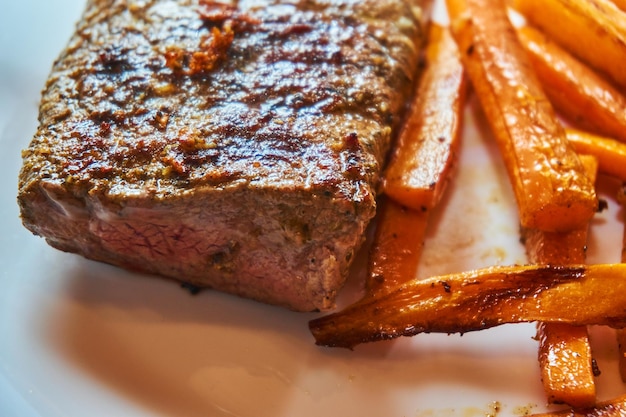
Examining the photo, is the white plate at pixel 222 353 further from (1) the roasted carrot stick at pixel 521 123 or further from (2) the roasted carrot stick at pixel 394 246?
(1) the roasted carrot stick at pixel 521 123

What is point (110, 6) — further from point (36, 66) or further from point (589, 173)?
point (589, 173)

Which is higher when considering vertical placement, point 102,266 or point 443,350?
point 443,350

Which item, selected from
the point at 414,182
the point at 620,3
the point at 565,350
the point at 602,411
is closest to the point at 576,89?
the point at 620,3

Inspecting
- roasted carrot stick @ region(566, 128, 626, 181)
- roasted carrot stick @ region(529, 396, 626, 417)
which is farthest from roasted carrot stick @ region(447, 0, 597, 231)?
roasted carrot stick @ region(529, 396, 626, 417)

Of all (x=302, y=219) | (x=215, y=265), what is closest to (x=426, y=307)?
(x=302, y=219)

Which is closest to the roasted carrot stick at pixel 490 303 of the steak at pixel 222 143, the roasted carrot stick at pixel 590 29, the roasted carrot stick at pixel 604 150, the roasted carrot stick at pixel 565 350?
the roasted carrot stick at pixel 565 350

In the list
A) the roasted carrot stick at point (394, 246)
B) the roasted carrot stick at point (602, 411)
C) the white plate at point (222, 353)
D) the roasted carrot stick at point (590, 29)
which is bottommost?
the white plate at point (222, 353)
